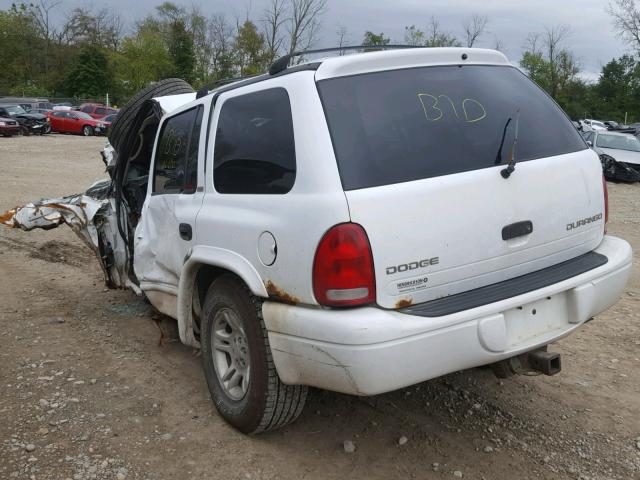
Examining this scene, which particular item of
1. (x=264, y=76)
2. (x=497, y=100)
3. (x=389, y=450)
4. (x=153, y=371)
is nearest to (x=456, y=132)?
(x=497, y=100)

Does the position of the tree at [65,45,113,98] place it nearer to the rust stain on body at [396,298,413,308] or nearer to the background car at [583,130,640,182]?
the background car at [583,130,640,182]

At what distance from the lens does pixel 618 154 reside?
17.5 m

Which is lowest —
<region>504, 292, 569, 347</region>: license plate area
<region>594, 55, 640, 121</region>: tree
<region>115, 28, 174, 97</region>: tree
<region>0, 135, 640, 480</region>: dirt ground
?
<region>0, 135, 640, 480</region>: dirt ground

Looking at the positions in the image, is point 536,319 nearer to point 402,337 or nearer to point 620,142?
point 402,337

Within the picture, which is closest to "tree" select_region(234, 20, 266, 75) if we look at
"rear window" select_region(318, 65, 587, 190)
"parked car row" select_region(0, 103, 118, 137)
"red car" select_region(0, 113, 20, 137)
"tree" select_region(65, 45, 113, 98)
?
"tree" select_region(65, 45, 113, 98)

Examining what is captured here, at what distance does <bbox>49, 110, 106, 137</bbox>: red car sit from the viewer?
3353 centimetres

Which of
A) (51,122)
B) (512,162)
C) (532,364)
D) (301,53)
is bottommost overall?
(532,364)

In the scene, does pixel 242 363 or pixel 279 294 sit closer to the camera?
pixel 279 294

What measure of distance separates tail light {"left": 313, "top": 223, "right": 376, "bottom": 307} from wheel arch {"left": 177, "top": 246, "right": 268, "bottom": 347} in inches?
16.7

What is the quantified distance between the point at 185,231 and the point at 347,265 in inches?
55.4

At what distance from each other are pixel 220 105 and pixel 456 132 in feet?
4.45

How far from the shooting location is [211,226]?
10.8 feet

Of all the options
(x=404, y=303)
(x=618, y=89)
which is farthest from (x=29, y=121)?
(x=618, y=89)

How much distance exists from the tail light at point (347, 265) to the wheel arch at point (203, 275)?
0.43m
